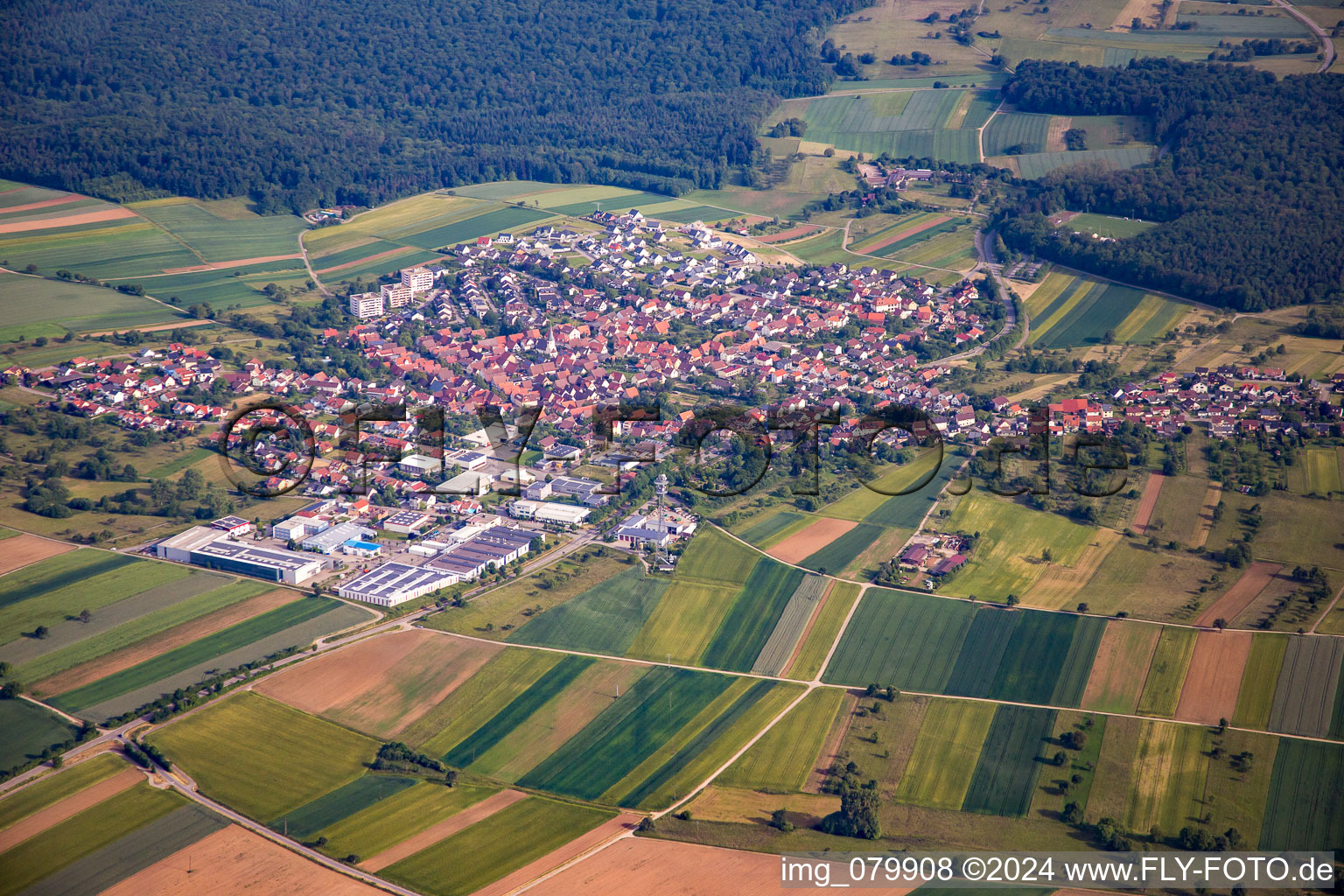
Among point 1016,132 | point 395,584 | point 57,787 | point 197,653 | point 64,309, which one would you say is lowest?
point 57,787

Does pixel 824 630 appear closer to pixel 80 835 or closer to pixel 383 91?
pixel 80 835

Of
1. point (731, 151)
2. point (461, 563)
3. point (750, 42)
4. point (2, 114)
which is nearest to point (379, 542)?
point (461, 563)

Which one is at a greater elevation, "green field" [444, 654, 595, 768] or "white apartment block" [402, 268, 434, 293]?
"white apartment block" [402, 268, 434, 293]

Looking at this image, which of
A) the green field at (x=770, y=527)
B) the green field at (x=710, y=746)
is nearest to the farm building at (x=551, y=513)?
the green field at (x=770, y=527)

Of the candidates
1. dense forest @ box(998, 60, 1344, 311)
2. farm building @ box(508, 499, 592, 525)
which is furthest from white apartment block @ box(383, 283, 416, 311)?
dense forest @ box(998, 60, 1344, 311)

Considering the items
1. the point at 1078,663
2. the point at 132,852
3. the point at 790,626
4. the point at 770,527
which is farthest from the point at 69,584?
the point at 1078,663

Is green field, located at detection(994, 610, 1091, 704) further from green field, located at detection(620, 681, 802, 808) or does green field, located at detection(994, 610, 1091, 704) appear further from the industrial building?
the industrial building
